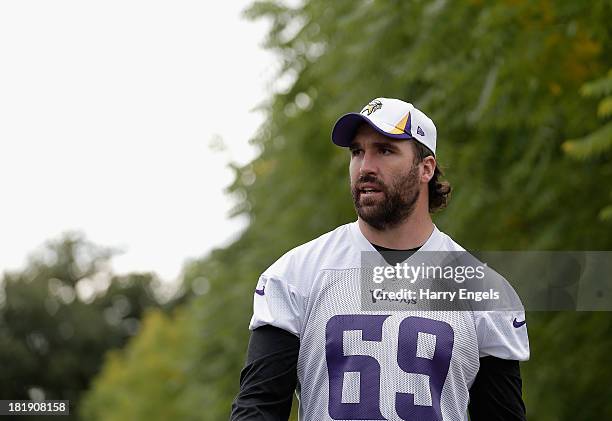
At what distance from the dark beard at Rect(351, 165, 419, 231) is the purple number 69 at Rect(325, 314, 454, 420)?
1.25ft

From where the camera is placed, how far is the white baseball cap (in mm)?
4367

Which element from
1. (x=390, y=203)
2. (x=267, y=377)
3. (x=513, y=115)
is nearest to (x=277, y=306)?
(x=267, y=377)

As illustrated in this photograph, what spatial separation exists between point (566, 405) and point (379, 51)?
488 cm

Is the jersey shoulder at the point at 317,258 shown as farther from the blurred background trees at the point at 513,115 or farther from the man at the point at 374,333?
the blurred background trees at the point at 513,115

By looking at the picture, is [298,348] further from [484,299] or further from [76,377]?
[76,377]

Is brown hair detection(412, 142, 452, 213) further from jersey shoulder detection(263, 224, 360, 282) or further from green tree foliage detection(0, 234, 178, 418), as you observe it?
green tree foliage detection(0, 234, 178, 418)

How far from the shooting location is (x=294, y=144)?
59.2 feet

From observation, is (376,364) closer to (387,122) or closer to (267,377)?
(267,377)

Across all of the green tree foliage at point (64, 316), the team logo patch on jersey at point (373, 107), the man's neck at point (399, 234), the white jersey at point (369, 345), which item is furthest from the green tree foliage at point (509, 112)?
A: the green tree foliage at point (64, 316)

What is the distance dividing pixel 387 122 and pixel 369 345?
865 mm

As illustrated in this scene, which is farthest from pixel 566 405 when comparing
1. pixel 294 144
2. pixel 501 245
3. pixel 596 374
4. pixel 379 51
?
pixel 294 144

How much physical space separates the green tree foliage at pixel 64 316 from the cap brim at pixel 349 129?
42476mm

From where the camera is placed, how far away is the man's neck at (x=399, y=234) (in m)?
4.45

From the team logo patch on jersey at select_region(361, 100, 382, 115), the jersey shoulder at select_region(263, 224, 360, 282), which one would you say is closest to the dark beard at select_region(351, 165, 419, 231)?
the jersey shoulder at select_region(263, 224, 360, 282)
